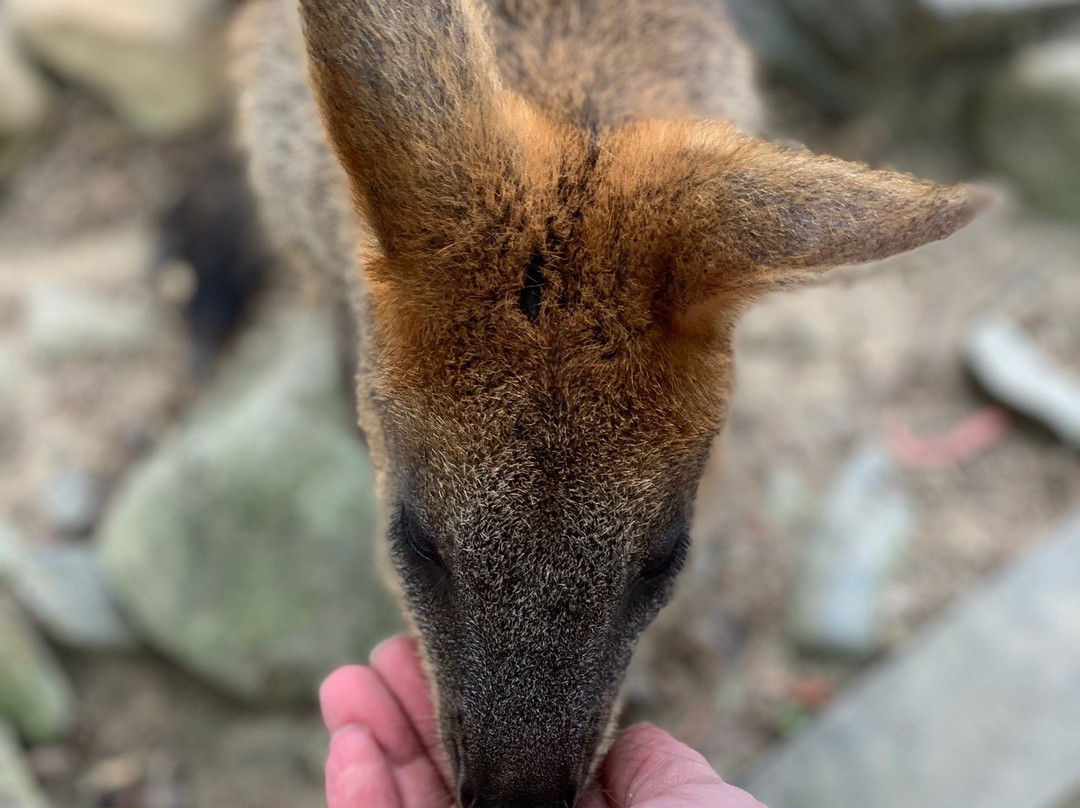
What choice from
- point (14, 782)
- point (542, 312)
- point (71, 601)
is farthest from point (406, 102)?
point (71, 601)

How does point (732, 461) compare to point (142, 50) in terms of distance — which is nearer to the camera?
point (732, 461)

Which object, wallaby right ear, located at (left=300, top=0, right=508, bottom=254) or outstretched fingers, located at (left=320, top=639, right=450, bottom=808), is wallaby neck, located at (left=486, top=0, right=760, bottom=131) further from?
outstretched fingers, located at (left=320, top=639, right=450, bottom=808)

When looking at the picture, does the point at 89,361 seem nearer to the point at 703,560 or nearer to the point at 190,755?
the point at 190,755

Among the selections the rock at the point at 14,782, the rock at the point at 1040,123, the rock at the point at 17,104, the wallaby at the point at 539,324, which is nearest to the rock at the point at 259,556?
the rock at the point at 14,782

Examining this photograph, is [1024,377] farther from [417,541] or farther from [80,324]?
[80,324]

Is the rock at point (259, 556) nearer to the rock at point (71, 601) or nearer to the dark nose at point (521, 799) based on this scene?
the rock at point (71, 601)

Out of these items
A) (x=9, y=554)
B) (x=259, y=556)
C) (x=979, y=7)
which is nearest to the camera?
(x=9, y=554)

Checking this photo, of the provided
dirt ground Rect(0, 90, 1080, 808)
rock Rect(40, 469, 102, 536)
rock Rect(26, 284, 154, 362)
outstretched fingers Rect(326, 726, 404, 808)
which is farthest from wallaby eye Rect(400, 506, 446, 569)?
rock Rect(26, 284, 154, 362)
